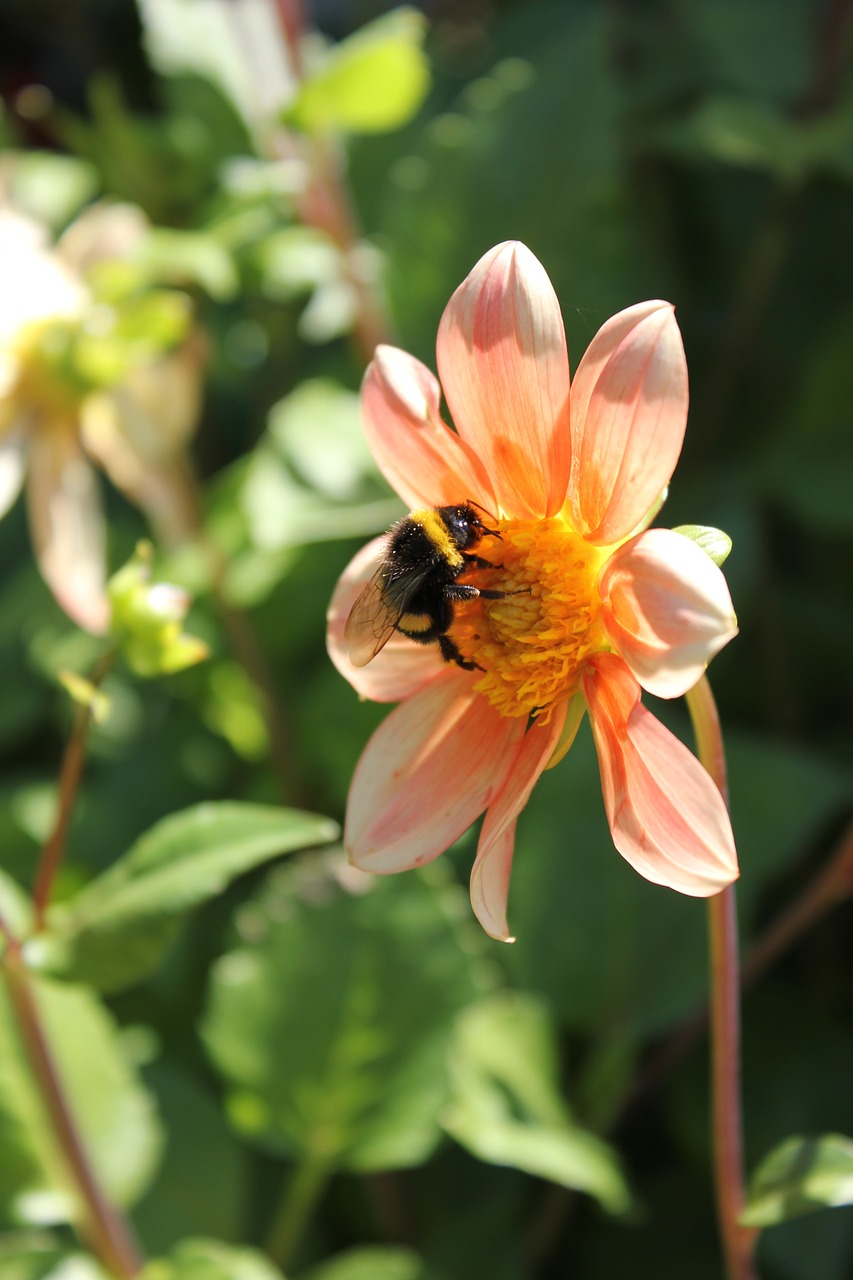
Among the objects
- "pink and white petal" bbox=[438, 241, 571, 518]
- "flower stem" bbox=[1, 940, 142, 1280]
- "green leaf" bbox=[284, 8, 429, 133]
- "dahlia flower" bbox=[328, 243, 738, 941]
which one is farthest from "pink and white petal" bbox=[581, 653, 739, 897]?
"green leaf" bbox=[284, 8, 429, 133]

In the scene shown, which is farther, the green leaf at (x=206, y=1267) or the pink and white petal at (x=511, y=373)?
the green leaf at (x=206, y=1267)

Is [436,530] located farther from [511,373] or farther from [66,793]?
[66,793]

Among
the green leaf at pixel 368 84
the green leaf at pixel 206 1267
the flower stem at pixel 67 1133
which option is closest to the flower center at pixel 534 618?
the flower stem at pixel 67 1133

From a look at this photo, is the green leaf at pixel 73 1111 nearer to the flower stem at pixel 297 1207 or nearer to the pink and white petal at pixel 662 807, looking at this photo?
the flower stem at pixel 297 1207

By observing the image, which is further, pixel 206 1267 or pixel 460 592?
pixel 206 1267

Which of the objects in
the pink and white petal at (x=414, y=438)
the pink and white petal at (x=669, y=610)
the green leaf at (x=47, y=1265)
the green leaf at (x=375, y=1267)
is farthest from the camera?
the green leaf at (x=375, y=1267)

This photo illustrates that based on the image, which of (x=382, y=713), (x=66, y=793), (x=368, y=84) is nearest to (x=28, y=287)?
(x=368, y=84)
